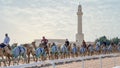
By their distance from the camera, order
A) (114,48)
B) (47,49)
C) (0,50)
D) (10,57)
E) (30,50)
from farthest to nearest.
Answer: (114,48), (47,49), (30,50), (10,57), (0,50)

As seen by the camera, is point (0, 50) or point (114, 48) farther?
point (114, 48)

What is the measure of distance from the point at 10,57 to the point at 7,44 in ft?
5.59

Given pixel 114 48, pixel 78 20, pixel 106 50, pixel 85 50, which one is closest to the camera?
pixel 85 50

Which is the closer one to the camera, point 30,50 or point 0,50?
point 0,50

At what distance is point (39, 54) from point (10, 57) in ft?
10.4

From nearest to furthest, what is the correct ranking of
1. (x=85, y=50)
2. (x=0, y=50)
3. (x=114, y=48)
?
(x=0, y=50) < (x=85, y=50) < (x=114, y=48)

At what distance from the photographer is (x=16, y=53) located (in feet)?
83.0

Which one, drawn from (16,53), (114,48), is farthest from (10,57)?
(114,48)

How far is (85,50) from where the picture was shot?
40375mm

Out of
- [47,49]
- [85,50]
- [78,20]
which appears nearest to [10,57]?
[47,49]

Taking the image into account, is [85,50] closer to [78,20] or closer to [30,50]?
[30,50]

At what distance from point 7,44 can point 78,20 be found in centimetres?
6213

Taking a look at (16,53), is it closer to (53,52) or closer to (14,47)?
(14,47)

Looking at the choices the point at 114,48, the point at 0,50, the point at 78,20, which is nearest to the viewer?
the point at 0,50
